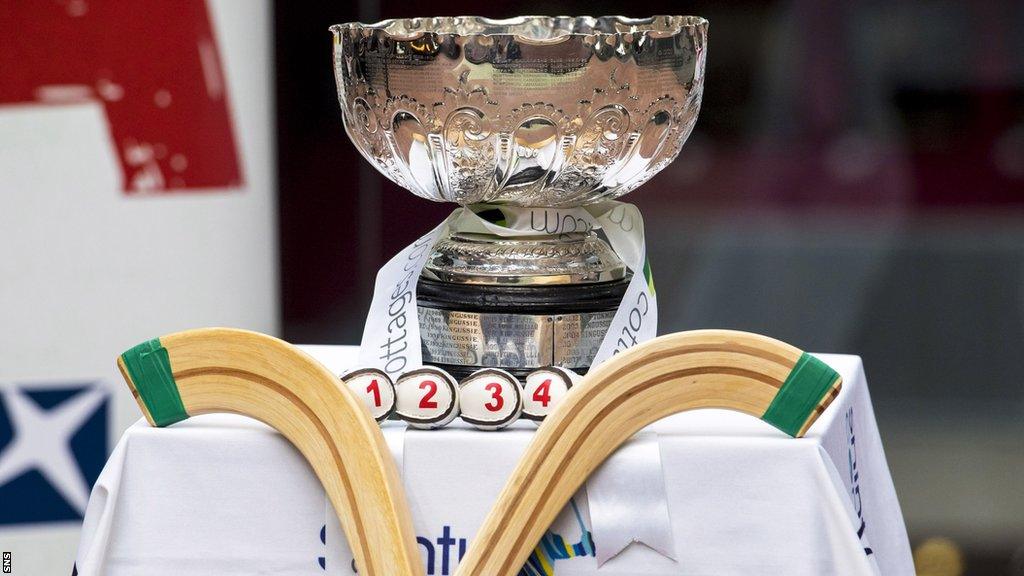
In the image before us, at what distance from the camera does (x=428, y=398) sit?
78 cm

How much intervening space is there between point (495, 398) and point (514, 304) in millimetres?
114

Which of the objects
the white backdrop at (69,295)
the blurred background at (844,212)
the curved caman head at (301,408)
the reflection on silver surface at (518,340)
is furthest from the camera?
the blurred background at (844,212)

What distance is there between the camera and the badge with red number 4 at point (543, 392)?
0.79m

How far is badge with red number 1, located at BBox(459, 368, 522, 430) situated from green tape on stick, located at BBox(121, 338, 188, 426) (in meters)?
0.18

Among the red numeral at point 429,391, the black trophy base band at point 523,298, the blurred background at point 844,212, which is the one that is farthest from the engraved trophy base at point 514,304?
the blurred background at point 844,212

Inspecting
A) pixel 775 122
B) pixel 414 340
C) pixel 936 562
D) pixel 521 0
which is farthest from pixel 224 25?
pixel 936 562

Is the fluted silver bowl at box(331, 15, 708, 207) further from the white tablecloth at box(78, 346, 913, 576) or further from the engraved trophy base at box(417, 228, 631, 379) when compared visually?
the white tablecloth at box(78, 346, 913, 576)

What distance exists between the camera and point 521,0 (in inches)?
84.0

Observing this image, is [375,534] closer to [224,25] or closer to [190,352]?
[190,352]

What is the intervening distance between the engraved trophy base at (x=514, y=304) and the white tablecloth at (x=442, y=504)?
0.09m

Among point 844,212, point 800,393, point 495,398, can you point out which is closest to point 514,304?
point 495,398

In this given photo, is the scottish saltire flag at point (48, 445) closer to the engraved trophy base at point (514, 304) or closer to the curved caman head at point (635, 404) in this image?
the engraved trophy base at point (514, 304)

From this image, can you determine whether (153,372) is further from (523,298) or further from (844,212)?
(844,212)

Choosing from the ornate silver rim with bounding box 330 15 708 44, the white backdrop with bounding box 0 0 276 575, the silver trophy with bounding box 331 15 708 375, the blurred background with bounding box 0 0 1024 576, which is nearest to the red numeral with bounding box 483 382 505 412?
the silver trophy with bounding box 331 15 708 375
